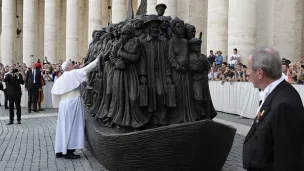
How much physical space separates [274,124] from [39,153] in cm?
742

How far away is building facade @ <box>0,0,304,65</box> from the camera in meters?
17.3

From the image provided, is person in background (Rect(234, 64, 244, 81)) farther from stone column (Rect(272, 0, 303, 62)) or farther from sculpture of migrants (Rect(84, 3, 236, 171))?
sculpture of migrants (Rect(84, 3, 236, 171))

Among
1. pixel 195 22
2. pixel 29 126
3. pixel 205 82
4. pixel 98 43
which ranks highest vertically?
pixel 195 22

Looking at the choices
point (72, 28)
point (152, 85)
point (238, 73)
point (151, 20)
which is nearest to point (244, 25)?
point (238, 73)

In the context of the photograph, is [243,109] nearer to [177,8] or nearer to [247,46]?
[247,46]

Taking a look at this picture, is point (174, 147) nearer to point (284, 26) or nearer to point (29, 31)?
point (284, 26)

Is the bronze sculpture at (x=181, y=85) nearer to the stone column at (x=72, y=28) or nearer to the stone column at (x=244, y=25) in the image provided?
the stone column at (x=244, y=25)

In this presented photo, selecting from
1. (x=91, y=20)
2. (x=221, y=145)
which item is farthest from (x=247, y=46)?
(x=91, y=20)

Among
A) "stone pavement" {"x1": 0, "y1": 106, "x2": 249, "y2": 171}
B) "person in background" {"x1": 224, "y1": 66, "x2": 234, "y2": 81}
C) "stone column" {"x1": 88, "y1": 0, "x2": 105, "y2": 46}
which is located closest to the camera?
"stone pavement" {"x1": 0, "y1": 106, "x2": 249, "y2": 171}

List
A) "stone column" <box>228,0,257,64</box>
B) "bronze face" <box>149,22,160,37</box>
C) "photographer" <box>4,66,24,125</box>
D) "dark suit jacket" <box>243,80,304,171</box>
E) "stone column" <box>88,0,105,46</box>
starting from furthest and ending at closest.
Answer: "stone column" <box>88,0,105,46</box> → "stone column" <box>228,0,257,64</box> → "photographer" <box>4,66,24,125</box> → "bronze face" <box>149,22,160,37</box> → "dark suit jacket" <box>243,80,304,171</box>

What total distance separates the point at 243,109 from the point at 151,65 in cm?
891

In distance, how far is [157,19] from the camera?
7453 millimetres

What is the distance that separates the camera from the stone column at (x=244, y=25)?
56.1ft


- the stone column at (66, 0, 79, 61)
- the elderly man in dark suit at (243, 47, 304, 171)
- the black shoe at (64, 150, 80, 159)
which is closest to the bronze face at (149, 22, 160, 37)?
the black shoe at (64, 150, 80, 159)
